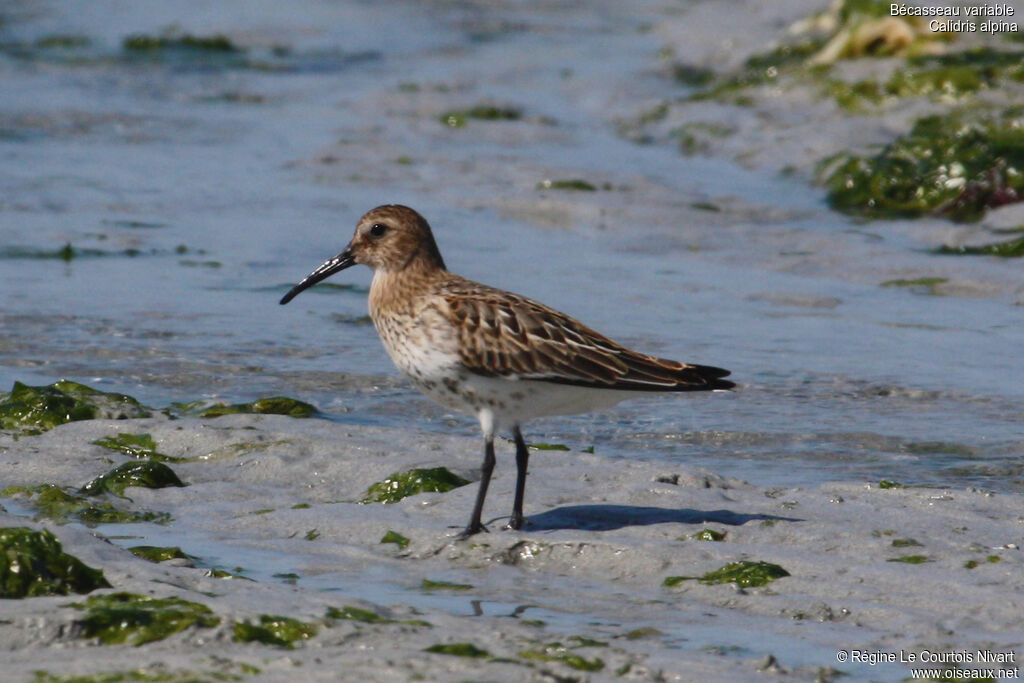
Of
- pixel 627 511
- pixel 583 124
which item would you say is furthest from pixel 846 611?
pixel 583 124

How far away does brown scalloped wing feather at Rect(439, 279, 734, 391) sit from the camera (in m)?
6.51

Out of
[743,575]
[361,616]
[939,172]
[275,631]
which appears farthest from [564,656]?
[939,172]

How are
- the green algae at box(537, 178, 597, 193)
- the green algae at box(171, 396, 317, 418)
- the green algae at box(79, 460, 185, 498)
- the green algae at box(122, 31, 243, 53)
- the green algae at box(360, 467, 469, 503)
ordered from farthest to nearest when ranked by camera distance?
the green algae at box(122, 31, 243, 53), the green algae at box(537, 178, 597, 193), the green algae at box(171, 396, 317, 418), the green algae at box(360, 467, 469, 503), the green algae at box(79, 460, 185, 498)

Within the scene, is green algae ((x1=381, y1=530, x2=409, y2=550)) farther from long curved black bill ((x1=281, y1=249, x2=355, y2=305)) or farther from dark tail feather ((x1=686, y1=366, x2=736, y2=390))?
long curved black bill ((x1=281, y1=249, x2=355, y2=305))

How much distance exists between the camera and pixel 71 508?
6605 millimetres

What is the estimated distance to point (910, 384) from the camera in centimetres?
924

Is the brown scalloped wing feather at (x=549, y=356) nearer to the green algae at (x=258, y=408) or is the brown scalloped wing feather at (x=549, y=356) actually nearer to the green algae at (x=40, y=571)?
the green algae at (x=40, y=571)

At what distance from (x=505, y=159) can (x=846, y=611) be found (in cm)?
1062

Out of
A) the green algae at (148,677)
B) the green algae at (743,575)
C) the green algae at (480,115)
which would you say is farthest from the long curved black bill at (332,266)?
the green algae at (480,115)

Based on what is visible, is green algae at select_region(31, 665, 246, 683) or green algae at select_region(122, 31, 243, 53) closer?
green algae at select_region(31, 665, 246, 683)

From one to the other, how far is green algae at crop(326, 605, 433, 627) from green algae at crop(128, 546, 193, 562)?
0.98 meters

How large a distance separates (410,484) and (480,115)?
36.6 ft

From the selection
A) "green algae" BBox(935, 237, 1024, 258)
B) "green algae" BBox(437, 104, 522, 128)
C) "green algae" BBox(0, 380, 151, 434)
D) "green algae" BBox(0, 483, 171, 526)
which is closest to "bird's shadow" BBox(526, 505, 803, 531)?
"green algae" BBox(0, 483, 171, 526)

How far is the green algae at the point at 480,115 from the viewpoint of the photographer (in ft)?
57.4
